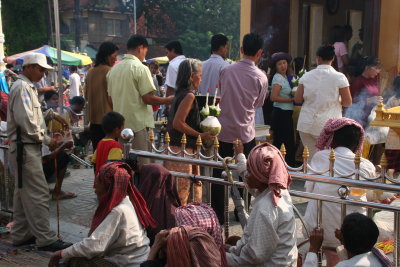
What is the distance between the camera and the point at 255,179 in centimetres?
339

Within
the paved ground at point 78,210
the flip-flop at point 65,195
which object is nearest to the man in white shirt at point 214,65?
the paved ground at point 78,210

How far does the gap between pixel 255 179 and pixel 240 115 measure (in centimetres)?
246

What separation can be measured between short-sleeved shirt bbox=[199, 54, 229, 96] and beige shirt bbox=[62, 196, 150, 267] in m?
3.44

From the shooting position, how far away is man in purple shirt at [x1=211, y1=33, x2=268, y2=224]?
5777 mm

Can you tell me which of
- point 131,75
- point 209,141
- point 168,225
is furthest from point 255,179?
point 131,75

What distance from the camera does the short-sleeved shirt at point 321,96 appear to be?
656 cm

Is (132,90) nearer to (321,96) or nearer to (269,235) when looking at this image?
(321,96)

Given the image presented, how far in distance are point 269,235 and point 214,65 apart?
4162mm

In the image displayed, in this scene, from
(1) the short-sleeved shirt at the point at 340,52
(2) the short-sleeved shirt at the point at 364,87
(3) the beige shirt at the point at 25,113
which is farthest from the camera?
(1) the short-sleeved shirt at the point at 340,52

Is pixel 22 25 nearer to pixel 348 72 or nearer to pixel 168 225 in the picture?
pixel 348 72

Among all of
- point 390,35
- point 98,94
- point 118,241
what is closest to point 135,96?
point 98,94

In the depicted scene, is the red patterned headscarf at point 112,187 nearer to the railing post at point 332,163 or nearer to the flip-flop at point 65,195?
the railing post at point 332,163

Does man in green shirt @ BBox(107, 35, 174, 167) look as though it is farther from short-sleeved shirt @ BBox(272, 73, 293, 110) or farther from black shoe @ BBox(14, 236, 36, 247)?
short-sleeved shirt @ BBox(272, 73, 293, 110)

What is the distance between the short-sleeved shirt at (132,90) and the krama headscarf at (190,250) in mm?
3195
